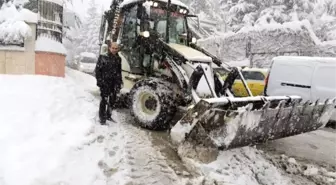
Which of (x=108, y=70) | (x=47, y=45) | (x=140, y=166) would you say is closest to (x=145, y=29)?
(x=108, y=70)

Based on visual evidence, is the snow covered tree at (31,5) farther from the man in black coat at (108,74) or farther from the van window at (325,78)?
the van window at (325,78)

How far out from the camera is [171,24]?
8430 millimetres

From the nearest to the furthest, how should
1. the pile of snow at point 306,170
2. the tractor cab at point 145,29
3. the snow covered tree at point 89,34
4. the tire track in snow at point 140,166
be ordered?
the tire track in snow at point 140,166 → the pile of snow at point 306,170 → the tractor cab at point 145,29 → the snow covered tree at point 89,34

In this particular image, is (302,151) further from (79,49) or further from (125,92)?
(79,49)

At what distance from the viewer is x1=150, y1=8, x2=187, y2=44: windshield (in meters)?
8.19

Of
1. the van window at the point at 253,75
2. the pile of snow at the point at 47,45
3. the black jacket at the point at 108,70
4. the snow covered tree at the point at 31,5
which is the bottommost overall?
the van window at the point at 253,75

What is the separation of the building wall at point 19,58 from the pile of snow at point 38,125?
1.13 metres

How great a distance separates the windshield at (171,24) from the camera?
26.9 feet

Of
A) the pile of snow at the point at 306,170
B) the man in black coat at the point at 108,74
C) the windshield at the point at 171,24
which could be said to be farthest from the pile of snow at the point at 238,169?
the windshield at the point at 171,24

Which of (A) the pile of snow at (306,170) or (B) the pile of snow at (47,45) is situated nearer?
(A) the pile of snow at (306,170)

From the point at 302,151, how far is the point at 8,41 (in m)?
7.27

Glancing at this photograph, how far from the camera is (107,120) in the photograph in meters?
7.29

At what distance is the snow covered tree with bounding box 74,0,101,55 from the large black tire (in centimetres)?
4093

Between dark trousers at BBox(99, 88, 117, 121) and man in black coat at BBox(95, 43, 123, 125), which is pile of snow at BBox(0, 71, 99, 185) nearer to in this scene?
dark trousers at BBox(99, 88, 117, 121)
